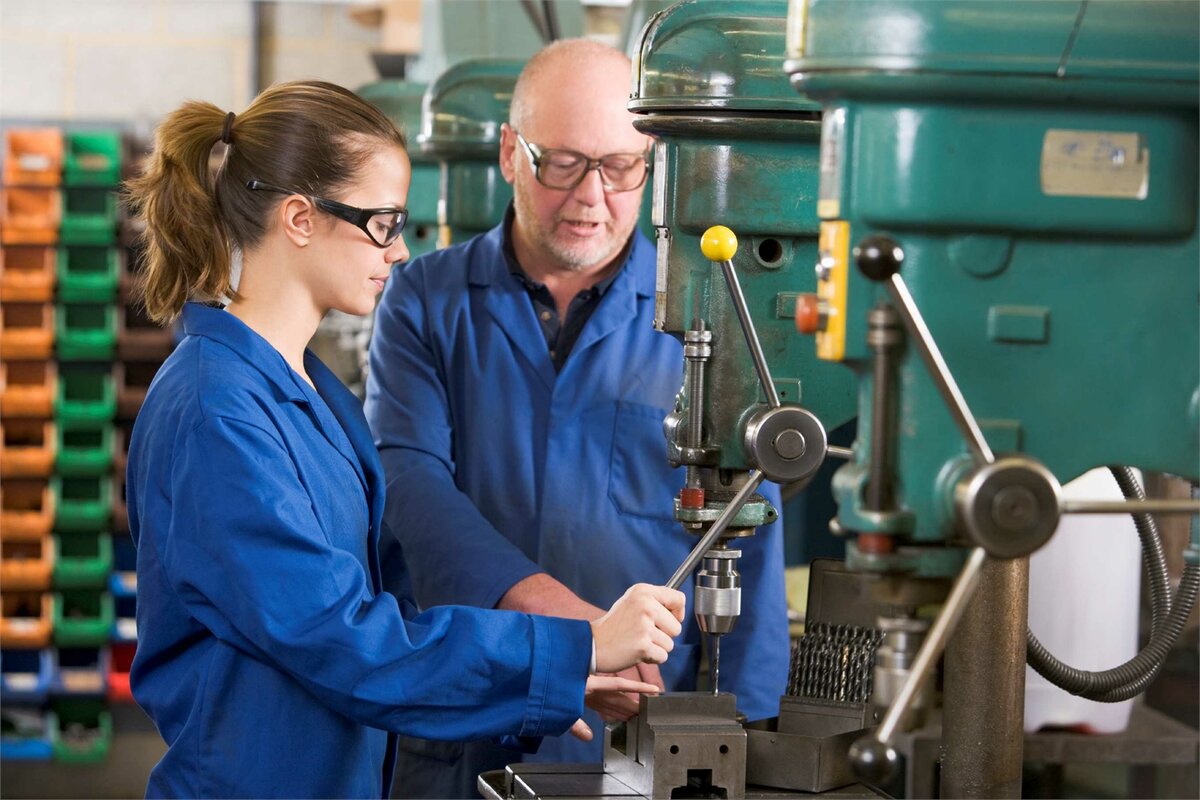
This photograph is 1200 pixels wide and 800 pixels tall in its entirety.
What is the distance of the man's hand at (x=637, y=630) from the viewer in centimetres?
159

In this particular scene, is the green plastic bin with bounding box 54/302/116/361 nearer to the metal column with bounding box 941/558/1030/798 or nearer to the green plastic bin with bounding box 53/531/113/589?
the green plastic bin with bounding box 53/531/113/589

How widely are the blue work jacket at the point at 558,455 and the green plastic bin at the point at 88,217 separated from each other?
3.18 m

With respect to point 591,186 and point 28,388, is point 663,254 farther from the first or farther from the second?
point 28,388

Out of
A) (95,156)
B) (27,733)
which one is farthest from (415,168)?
(27,733)

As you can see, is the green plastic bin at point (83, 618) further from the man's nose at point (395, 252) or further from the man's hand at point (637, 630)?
the man's hand at point (637, 630)

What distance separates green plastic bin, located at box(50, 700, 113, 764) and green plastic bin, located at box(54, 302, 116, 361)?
123cm

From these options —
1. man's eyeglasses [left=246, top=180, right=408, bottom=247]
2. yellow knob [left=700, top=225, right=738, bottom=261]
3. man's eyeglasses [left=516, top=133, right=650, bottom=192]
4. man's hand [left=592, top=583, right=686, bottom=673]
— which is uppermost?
man's eyeglasses [left=516, top=133, right=650, bottom=192]

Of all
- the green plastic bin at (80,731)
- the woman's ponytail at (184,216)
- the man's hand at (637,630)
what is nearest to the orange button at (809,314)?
the man's hand at (637,630)

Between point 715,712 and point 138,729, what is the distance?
4367 mm

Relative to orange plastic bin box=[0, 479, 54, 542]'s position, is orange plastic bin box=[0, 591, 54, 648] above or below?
below

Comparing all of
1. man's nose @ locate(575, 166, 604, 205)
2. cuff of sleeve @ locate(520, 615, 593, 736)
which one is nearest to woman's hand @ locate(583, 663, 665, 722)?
cuff of sleeve @ locate(520, 615, 593, 736)

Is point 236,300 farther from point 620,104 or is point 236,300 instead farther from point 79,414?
point 79,414

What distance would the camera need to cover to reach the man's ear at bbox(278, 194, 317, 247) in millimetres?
1729

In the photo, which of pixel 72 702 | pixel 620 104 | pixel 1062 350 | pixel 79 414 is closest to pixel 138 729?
pixel 72 702
